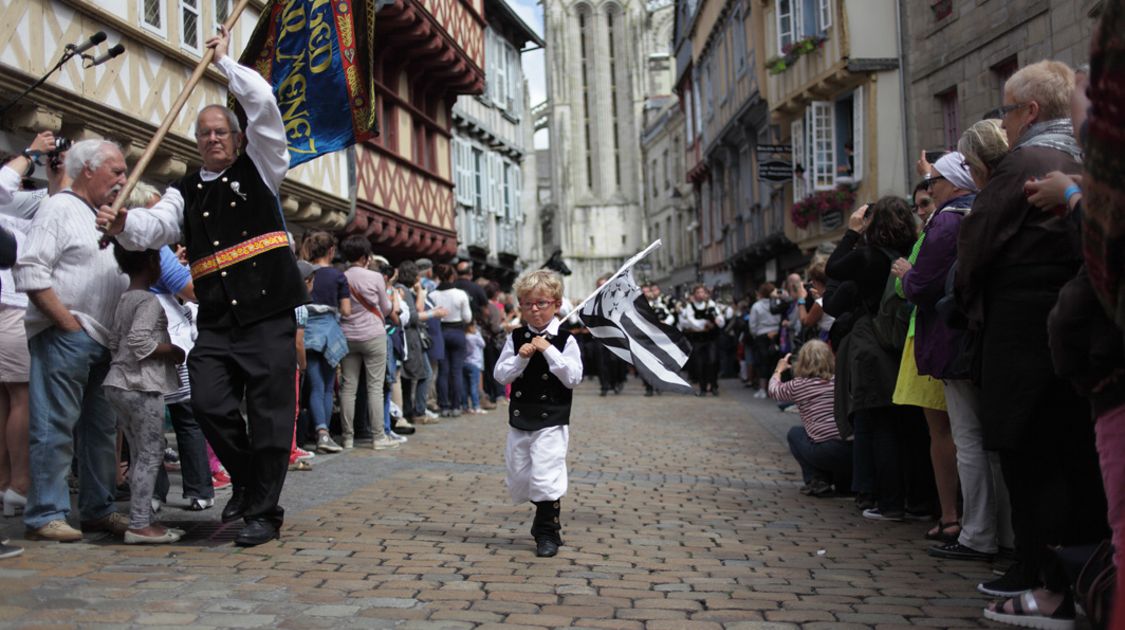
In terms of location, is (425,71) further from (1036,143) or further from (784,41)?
(1036,143)

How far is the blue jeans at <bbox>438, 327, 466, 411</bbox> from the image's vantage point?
15.3m

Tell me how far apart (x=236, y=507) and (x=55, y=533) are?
869mm

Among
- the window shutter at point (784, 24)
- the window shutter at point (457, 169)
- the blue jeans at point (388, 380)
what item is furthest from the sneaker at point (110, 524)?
the window shutter at point (457, 169)

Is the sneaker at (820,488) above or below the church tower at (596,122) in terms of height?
below

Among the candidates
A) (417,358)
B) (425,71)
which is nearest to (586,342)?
(425,71)

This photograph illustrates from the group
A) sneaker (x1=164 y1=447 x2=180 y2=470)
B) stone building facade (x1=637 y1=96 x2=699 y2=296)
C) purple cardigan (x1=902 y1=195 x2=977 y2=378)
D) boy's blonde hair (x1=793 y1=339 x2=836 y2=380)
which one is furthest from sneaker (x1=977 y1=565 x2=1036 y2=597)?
stone building facade (x1=637 y1=96 x2=699 y2=296)

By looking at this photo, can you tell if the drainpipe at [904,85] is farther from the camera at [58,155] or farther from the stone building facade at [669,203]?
the stone building facade at [669,203]

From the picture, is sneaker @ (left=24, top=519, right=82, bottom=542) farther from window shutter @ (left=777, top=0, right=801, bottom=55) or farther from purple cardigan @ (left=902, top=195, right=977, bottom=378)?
window shutter @ (left=777, top=0, right=801, bottom=55)

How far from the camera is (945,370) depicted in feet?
18.8

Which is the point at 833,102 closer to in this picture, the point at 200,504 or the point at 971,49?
the point at 971,49

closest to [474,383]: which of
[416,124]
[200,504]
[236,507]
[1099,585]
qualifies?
[200,504]

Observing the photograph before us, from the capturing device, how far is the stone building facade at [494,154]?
34250 mm

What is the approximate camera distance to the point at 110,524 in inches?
239

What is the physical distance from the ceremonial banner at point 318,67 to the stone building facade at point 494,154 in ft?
82.5
